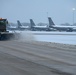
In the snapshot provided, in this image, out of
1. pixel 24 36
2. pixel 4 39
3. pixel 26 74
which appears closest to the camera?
pixel 26 74

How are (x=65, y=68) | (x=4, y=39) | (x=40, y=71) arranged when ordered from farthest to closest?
(x=4, y=39) < (x=65, y=68) < (x=40, y=71)

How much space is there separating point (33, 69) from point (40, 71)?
24.3 inches

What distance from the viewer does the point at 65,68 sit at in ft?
39.9

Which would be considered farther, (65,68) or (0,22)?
(0,22)

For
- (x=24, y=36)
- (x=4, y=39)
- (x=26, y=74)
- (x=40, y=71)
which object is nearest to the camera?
(x=26, y=74)

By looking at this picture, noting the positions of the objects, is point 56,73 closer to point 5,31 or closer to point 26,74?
point 26,74

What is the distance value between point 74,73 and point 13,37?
2626cm

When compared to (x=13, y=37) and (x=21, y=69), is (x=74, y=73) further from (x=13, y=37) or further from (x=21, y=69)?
(x=13, y=37)

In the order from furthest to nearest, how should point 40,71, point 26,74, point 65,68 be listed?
point 65,68 → point 40,71 → point 26,74

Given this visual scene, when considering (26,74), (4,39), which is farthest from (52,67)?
(4,39)

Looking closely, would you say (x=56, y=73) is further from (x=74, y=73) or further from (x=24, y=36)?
(x=24, y=36)

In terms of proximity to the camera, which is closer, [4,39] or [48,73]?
[48,73]

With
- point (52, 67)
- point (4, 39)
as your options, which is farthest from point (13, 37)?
point (52, 67)

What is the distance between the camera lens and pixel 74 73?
1088 cm
